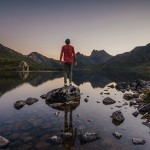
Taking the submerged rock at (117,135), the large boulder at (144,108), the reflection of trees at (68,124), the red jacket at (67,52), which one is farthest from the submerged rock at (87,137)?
the red jacket at (67,52)

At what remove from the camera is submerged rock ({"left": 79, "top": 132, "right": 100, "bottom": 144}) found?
9.80m

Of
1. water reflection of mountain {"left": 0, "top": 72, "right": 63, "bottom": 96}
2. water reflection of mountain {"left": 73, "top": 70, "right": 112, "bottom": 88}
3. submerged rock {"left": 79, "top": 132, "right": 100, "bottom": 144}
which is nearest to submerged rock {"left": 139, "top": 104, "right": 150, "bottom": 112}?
submerged rock {"left": 79, "top": 132, "right": 100, "bottom": 144}

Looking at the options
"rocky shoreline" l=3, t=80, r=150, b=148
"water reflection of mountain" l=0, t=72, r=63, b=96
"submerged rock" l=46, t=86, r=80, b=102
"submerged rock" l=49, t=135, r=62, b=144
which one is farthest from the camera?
"water reflection of mountain" l=0, t=72, r=63, b=96

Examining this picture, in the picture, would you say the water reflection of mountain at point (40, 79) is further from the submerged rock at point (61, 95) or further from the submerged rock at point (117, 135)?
the submerged rock at point (117, 135)

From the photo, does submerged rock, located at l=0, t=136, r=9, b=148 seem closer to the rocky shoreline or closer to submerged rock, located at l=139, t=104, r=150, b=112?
the rocky shoreline

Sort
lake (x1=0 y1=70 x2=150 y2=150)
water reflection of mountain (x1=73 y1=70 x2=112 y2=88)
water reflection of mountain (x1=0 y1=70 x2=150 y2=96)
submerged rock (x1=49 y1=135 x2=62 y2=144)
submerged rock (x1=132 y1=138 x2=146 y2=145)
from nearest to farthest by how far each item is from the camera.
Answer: lake (x1=0 y1=70 x2=150 y2=150), submerged rock (x1=49 y1=135 x2=62 y2=144), submerged rock (x1=132 y1=138 x2=146 y2=145), water reflection of mountain (x1=0 y1=70 x2=150 y2=96), water reflection of mountain (x1=73 y1=70 x2=112 y2=88)

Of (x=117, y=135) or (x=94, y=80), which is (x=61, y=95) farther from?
(x=94, y=80)

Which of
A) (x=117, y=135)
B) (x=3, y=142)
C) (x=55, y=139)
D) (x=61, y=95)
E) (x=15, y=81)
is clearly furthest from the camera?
(x=15, y=81)

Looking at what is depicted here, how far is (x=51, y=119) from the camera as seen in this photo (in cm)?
1345

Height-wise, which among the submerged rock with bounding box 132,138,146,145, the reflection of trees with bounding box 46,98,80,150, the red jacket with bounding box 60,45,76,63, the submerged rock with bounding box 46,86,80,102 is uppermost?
the red jacket with bounding box 60,45,76,63

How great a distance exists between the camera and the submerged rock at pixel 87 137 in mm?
9797

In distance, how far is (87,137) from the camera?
10000mm

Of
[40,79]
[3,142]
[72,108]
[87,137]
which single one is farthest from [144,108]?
[40,79]

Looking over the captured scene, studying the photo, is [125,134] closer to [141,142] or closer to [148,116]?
[141,142]
